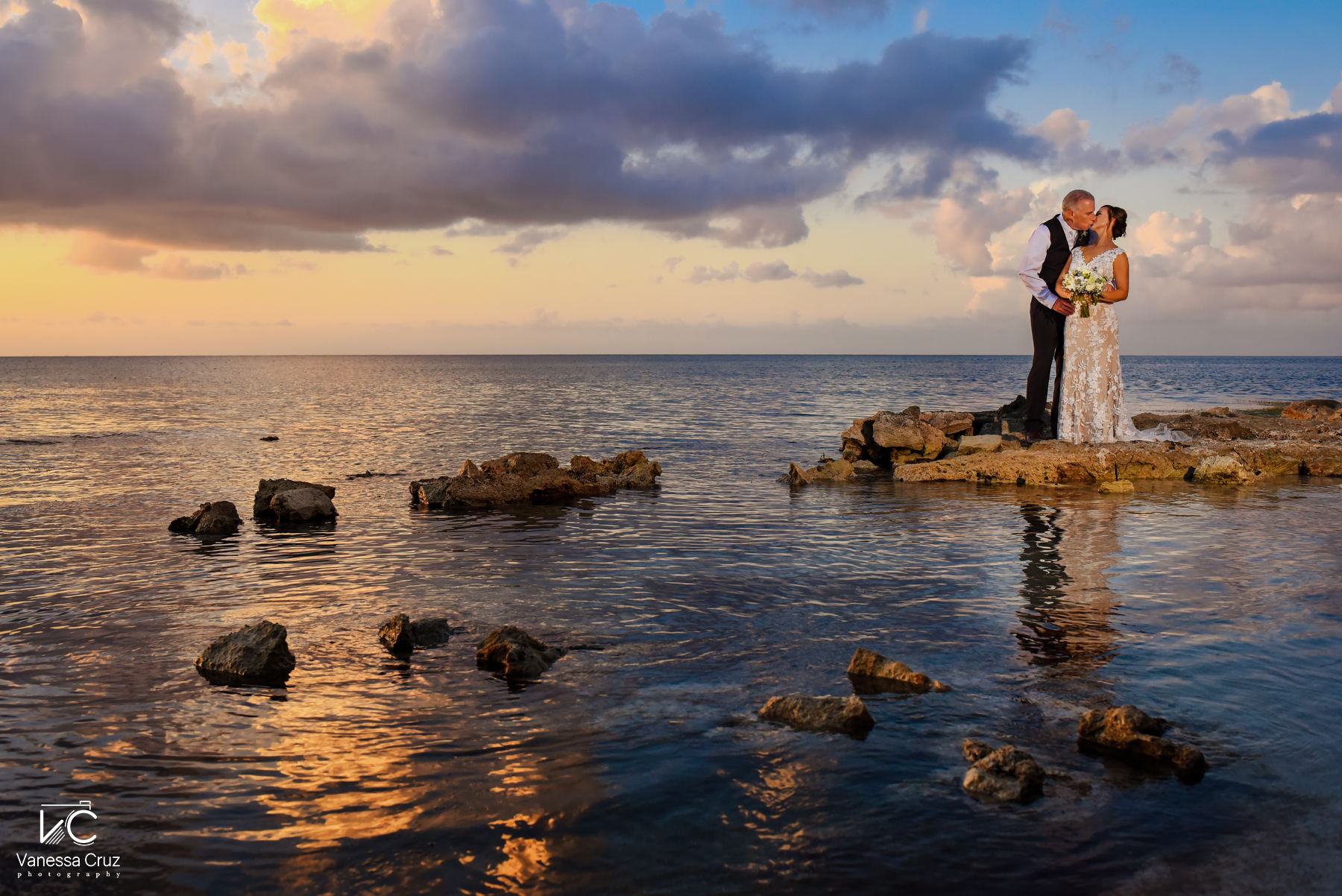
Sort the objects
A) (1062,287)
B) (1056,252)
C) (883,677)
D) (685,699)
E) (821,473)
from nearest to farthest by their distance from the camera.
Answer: (685,699) < (883,677) < (1062,287) < (1056,252) < (821,473)

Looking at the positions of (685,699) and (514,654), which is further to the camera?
(514,654)

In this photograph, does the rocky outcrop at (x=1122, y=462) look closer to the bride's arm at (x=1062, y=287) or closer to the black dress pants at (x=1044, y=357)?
the black dress pants at (x=1044, y=357)

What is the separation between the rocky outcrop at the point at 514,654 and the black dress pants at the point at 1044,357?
12498 mm

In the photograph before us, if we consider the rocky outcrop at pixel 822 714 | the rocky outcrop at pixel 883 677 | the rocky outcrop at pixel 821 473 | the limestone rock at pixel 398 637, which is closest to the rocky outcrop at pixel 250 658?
the limestone rock at pixel 398 637

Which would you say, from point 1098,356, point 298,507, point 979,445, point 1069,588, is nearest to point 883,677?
point 1069,588

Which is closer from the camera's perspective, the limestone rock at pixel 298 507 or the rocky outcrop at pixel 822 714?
the rocky outcrop at pixel 822 714

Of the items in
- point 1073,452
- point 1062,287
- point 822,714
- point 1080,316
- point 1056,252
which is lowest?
point 822,714

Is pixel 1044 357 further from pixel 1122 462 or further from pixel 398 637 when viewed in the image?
pixel 398 637

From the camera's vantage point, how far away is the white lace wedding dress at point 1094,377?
54.2ft

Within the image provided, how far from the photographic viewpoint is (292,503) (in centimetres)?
1462

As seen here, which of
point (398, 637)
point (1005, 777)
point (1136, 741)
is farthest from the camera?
point (398, 637)

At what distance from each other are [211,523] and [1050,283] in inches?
586

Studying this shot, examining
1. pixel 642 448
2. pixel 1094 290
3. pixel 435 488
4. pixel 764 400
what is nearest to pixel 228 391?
pixel 764 400

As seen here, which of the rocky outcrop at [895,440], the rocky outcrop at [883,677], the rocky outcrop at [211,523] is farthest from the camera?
the rocky outcrop at [895,440]
